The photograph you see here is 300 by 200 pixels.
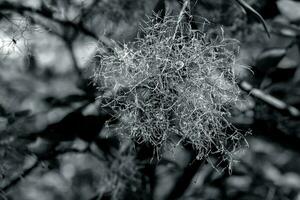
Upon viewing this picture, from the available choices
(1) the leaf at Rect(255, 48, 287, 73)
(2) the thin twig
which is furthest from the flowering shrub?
(1) the leaf at Rect(255, 48, 287, 73)

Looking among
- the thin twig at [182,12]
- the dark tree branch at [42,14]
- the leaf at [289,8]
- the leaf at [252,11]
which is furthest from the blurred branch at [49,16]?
the leaf at [289,8]

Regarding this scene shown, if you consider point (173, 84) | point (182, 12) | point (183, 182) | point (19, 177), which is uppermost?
point (182, 12)

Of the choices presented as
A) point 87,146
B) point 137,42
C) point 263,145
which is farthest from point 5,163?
point 263,145

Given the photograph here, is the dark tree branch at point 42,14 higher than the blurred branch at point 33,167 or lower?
higher

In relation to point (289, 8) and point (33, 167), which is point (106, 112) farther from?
point (289, 8)

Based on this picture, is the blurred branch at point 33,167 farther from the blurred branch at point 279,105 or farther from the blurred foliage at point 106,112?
the blurred branch at point 279,105

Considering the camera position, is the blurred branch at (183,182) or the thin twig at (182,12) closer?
the thin twig at (182,12)

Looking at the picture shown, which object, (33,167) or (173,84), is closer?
(173,84)

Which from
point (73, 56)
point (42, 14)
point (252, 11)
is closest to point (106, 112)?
point (73, 56)
